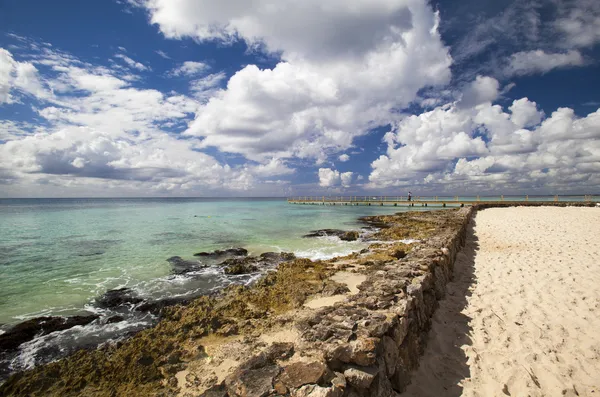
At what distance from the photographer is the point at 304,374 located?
3.48 metres

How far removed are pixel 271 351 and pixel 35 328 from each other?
299 inches

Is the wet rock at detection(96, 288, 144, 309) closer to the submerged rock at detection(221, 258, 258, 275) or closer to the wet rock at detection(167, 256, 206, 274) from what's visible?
the wet rock at detection(167, 256, 206, 274)

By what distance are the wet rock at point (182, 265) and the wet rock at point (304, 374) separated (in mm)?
10659

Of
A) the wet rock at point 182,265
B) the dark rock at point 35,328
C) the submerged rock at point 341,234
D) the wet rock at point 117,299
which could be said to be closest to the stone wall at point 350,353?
the dark rock at point 35,328

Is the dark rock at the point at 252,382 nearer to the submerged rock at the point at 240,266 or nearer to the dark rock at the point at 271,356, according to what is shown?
the dark rock at the point at 271,356

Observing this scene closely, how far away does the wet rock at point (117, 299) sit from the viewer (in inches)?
354

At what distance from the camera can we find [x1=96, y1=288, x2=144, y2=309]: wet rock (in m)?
8.98

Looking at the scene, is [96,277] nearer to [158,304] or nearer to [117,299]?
[117,299]

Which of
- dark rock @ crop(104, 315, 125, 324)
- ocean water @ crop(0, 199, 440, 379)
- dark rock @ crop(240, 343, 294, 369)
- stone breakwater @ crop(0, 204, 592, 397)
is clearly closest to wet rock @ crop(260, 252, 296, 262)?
ocean water @ crop(0, 199, 440, 379)

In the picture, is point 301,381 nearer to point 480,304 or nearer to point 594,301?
point 480,304

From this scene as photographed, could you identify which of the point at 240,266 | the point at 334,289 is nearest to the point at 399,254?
the point at 334,289

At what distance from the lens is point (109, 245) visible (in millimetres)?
19625

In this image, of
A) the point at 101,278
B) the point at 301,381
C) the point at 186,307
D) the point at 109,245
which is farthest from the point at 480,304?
the point at 109,245

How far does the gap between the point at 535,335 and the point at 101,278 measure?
15.5 metres
